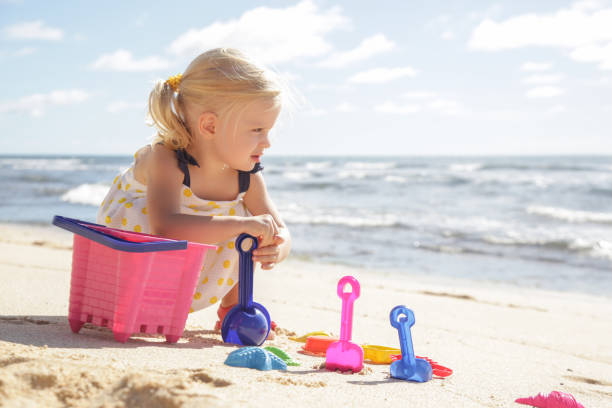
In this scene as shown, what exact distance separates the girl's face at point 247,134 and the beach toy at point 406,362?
0.88 meters

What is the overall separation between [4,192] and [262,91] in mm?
13668

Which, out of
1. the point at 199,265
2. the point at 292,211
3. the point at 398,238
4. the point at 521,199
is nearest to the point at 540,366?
the point at 199,265

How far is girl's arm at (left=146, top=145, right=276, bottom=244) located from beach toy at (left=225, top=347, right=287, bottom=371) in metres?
0.51

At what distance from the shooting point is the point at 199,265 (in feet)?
6.79

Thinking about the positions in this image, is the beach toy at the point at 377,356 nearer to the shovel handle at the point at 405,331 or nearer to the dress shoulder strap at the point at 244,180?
the shovel handle at the point at 405,331

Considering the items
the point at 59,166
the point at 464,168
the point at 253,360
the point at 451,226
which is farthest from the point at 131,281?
the point at 59,166

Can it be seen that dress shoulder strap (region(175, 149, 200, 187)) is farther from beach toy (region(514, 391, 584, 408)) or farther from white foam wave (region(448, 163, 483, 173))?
white foam wave (region(448, 163, 483, 173))

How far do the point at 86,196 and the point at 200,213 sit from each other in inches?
483

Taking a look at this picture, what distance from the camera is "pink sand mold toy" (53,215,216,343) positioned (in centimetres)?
192

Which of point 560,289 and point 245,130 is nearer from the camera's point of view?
point 245,130

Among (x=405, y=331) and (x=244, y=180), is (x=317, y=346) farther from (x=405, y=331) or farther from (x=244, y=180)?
(x=244, y=180)

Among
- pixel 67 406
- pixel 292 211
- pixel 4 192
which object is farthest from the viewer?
pixel 4 192

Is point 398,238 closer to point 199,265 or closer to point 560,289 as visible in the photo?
point 560,289

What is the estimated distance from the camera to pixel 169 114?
2420 mm
